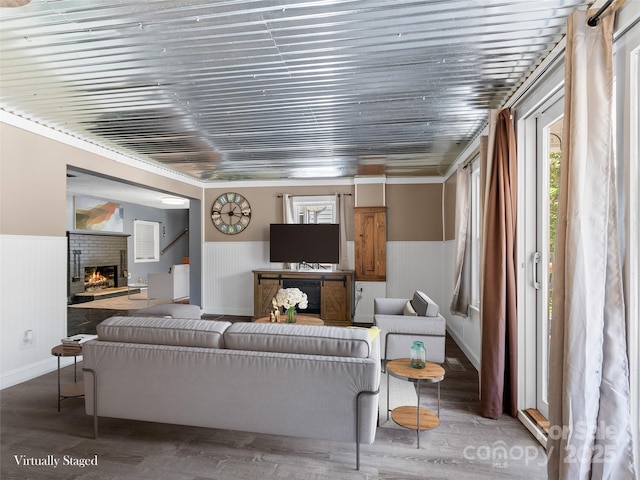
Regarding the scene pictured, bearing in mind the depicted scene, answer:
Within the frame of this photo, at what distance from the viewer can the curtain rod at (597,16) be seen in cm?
154

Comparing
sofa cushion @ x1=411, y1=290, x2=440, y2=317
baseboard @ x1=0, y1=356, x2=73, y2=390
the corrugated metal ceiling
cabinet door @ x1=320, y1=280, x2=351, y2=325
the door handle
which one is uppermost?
the corrugated metal ceiling

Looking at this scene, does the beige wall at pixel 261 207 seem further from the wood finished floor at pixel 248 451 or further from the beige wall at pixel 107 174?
the wood finished floor at pixel 248 451

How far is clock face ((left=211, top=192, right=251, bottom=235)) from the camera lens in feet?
21.9

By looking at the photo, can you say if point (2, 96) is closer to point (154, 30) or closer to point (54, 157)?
point (54, 157)

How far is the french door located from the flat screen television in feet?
11.5

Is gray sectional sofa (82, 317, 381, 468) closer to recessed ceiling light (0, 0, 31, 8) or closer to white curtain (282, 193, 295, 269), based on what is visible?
recessed ceiling light (0, 0, 31, 8)

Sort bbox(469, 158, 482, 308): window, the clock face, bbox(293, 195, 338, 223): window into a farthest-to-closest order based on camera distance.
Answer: the clock face
bbox(293, 195, 338, 223): window
bbox(469, 158, 482, 308): window

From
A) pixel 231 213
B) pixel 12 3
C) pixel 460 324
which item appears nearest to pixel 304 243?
pixel 231 213

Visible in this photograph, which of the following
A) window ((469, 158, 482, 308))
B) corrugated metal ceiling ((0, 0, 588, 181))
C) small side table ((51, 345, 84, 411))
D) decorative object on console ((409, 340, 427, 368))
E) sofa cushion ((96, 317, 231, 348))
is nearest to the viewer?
corrugated metal ceiling ((0, 0, 588, 181))

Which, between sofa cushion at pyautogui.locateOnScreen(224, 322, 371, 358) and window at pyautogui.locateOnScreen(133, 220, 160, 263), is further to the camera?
window at pyautogui.locateOnScreen(133, 220, 160, 263)

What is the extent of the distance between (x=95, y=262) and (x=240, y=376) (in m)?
7.71

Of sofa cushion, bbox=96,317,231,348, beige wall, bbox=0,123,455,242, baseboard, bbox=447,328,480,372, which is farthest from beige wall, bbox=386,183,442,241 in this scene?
sofa cushion, bbox=96,317,231,348

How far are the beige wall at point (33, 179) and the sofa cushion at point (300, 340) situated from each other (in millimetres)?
2691

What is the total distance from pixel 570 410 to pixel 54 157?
4807mm
